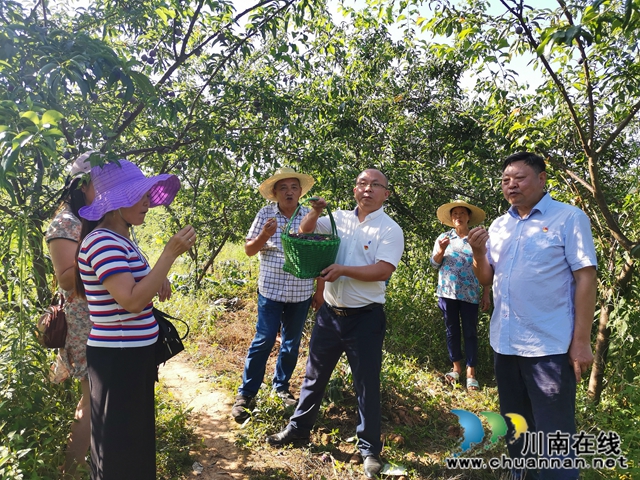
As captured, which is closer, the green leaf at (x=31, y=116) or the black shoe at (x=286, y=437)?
the green leaf at (x=31, y=116)

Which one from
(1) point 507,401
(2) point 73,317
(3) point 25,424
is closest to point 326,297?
(1) point 507,401

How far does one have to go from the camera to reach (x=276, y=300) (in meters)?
3.25

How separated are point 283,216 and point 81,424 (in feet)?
6.27

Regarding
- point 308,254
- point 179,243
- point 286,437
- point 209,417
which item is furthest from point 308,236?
point 209,417

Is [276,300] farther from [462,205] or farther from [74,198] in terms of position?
[462,205]

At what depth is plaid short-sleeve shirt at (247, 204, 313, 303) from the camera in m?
3.25

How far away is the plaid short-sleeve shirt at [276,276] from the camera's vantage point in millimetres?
3246

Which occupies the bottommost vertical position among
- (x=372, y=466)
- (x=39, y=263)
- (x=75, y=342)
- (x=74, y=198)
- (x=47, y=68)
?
(x=372, y=466)

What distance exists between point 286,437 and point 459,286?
2.15m

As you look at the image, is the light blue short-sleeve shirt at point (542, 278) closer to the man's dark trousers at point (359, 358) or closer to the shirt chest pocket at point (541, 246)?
the shirt chest pocket at point (541, 246)

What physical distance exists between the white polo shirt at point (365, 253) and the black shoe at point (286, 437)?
37.3 inches

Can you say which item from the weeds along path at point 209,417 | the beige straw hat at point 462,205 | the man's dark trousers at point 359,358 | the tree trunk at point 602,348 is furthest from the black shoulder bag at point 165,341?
the tree trunk at point 602,348

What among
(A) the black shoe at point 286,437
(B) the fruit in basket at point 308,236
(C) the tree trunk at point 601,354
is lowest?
(A) the black shoe at point 286,437

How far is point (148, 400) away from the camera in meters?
1.85
